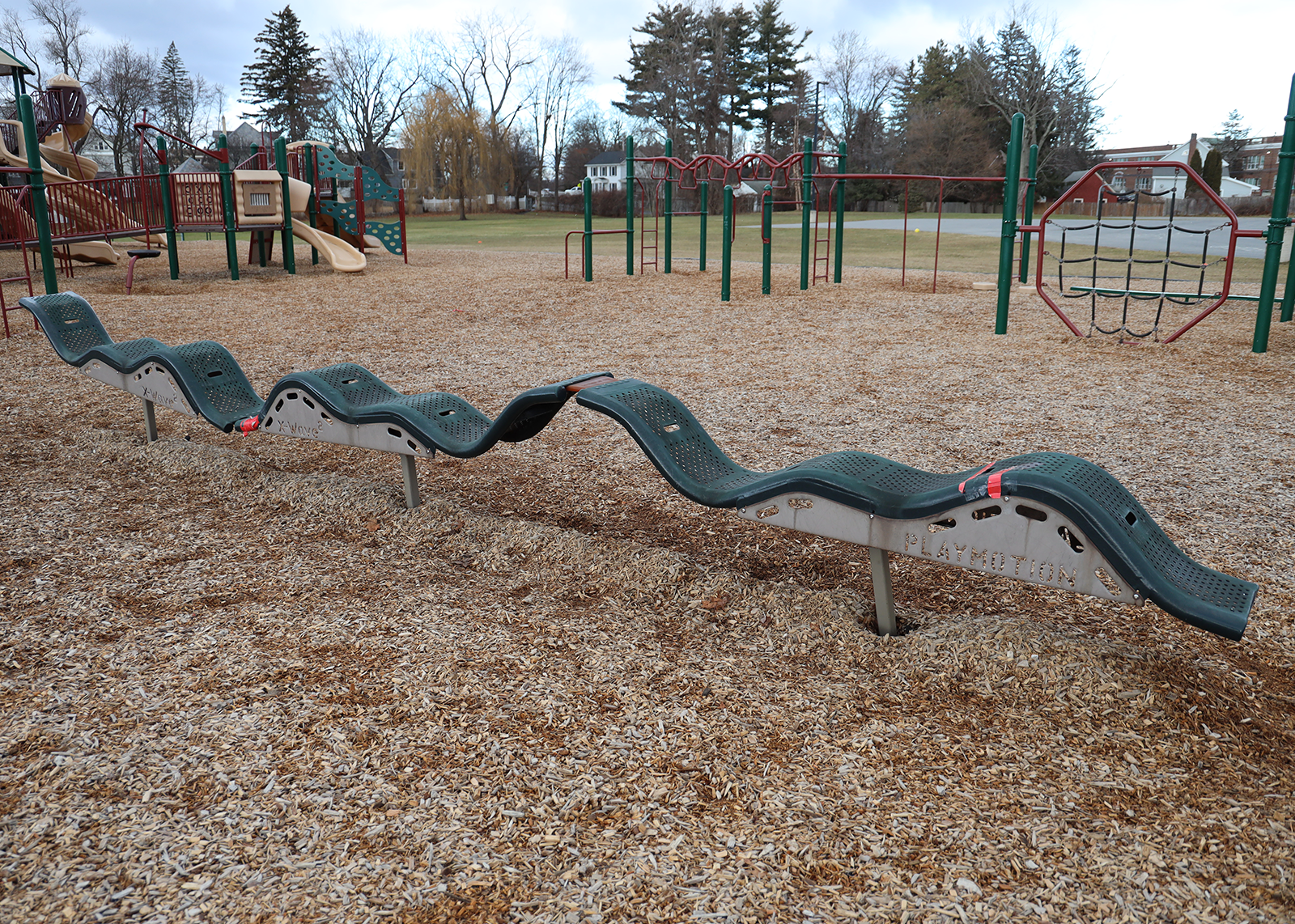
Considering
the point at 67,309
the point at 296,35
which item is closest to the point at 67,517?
the point at 67,309

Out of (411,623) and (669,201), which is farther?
(669,201)

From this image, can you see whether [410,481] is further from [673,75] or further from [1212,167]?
[673,75]

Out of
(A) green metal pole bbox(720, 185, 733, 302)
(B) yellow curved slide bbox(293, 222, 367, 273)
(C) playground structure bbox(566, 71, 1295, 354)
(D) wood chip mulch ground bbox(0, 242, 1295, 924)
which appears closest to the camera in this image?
(D) wood chip mulch ground bbox(0, 242, 1295, 924)

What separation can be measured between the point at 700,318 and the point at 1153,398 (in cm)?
498

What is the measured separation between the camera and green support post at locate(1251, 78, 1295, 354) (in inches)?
294

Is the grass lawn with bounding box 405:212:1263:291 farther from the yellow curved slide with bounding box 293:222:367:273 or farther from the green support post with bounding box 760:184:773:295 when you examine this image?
the yellow curved slide with bounding box 293:222:367:273

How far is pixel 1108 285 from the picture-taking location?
1323cm

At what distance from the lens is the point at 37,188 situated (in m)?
9.85

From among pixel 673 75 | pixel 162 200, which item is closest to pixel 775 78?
pixel 673 75

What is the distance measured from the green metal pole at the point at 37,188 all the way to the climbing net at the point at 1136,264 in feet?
33.0

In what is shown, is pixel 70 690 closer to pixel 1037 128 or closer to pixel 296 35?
pixel 1037 128

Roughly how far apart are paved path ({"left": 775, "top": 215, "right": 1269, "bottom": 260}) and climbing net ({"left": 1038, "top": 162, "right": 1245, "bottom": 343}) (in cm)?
7

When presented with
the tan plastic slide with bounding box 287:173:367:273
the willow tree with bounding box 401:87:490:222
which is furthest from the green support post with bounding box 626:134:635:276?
the willow tree with bounding box 401:87:490:222

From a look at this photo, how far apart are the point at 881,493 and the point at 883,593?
1.11 ft
